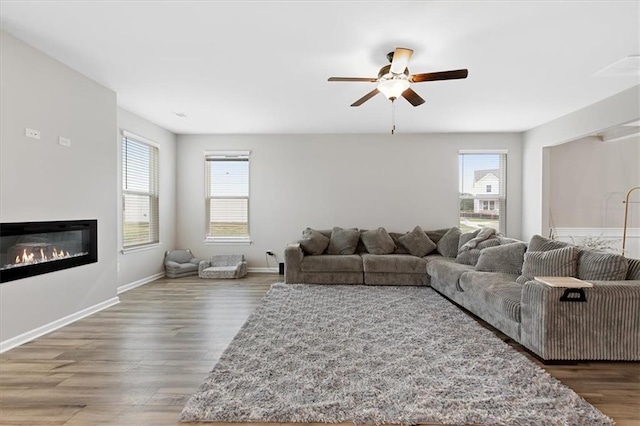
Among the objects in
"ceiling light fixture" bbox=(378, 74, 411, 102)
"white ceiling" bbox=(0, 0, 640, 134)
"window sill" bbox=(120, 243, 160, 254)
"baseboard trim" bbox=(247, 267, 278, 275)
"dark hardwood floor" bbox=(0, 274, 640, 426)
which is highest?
"white ceiling" bbox=(0, 0, 640, 134)

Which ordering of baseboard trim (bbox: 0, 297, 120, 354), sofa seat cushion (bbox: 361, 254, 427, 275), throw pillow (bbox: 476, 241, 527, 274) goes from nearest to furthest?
1. baseboard trim (bbox: 0, 297, 120, 354)
2. throw pillow (bbox: 476, 241, 527, 274)
3. sofa seat cushion (bbox: 361, 254, 427, 275)

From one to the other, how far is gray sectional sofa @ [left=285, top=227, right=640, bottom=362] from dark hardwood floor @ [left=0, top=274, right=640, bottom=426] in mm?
207

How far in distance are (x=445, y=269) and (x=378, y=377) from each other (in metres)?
2.52

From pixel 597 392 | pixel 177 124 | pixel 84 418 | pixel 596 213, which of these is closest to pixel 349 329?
pixel 597 392

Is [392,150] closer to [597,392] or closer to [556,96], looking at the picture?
[556,96]

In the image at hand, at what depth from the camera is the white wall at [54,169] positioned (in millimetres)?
2859

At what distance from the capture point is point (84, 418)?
73.4 inches

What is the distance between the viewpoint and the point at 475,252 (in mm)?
4586

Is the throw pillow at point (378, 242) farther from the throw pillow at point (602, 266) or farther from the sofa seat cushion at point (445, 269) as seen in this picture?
the throw pillow at point (602, 266)

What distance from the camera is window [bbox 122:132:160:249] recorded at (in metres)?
4.92

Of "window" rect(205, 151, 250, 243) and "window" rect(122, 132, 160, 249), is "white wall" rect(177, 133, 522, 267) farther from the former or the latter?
"window" rect(122, 132, 160, 249)

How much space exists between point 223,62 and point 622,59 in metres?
3.99

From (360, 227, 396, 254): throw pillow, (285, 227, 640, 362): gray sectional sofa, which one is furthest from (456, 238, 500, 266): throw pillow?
(360, 227, 396, 254): throw pillow

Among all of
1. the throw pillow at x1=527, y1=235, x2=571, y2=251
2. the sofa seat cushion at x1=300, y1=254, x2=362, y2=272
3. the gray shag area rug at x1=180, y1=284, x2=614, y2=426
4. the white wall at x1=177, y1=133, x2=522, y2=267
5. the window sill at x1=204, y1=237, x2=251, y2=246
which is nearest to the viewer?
the gray shag area rug at x1=180, y1=284, x2=614, y2=426
